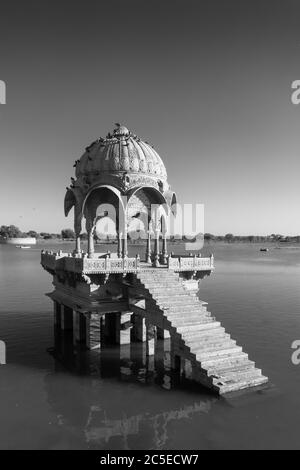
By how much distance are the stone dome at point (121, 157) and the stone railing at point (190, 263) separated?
5.66 metres

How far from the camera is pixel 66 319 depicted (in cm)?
2680

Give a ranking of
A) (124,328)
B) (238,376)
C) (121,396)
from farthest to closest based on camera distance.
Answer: (124,328) < (121,396) < (238,376)

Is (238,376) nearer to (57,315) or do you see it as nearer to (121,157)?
(121,157)

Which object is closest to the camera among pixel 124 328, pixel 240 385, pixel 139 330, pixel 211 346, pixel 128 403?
pixel 240 385

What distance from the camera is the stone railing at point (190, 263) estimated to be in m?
23.6

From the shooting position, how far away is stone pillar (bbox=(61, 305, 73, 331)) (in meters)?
26.7

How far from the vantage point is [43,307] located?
34.5 meters

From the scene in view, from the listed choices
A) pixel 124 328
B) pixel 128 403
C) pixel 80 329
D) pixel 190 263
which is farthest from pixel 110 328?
pixel 128 403

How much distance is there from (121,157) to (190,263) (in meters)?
7.69

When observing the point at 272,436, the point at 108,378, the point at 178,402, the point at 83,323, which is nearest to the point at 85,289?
the point at 83,323

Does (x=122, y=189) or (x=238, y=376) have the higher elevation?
(x=122, y=189)

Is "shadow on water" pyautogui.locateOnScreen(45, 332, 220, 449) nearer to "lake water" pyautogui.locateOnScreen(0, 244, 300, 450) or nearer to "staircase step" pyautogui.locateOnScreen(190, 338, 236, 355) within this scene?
"lake water" pyautogui.locateOnScreen(0, 244, 300, 450)

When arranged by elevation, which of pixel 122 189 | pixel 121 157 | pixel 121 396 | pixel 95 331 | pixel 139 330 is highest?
pixel 121 157
